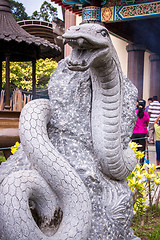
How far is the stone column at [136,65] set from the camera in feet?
29.1

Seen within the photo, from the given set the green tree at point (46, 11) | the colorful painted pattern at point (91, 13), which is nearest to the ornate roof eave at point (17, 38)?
the colorful painted pattern at point (91, 13)

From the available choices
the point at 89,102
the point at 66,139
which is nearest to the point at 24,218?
the point at 66,139

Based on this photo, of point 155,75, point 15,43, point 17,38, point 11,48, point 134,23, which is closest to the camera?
point 17,38

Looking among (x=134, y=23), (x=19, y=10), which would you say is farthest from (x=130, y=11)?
(x=19, y=10)

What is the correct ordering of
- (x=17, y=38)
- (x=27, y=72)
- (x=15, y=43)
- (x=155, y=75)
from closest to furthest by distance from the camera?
(x=17, y=38)
(x=15, y=43)
(x=155, y=75)
(x=27, y=72)

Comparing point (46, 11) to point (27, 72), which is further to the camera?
point (46, 11)

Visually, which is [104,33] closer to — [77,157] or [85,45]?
[85,45]

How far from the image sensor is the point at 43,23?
12.4m

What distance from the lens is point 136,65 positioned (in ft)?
29.2

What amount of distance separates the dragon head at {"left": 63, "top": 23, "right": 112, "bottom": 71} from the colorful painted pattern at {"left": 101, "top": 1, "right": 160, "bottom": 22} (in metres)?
5.85

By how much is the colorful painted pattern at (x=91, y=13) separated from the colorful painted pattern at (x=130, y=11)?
161 mm

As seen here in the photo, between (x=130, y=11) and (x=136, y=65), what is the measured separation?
206 cm

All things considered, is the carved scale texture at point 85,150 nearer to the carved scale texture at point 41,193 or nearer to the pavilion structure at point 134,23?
the carved scale texture at point 41,193

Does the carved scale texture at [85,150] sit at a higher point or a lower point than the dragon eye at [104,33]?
lower
